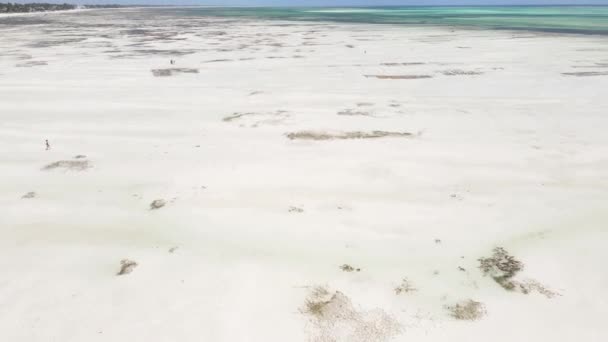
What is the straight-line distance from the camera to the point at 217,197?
6.23m

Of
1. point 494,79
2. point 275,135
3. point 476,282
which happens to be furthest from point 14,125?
point 494,79

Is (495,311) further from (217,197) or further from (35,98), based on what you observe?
(35,98)

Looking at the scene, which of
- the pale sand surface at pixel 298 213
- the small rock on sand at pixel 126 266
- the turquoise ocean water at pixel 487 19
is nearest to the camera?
the pale sand surface at pixel 298 213

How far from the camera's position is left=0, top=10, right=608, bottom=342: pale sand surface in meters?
3.95

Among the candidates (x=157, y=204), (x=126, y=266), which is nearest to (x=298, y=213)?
(x=157, y=204)

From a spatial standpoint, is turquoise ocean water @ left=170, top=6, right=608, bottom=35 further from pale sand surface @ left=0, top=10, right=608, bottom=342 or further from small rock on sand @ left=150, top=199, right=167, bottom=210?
small rock on sand @ left=150, top=199, right=167, bottom=210

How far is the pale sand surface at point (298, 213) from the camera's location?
Answer: 156 inches

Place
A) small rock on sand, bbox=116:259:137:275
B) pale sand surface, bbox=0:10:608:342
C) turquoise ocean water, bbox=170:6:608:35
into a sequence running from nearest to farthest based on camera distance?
pale sand surface, bbox=0:10:608:342, small rock on sand, bbox=116:259:137:275, turquoise ocean water, bbox=170:6:608:35

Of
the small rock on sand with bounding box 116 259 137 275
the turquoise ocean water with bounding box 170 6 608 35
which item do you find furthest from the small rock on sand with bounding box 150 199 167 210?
the turquoise ocean water with bounding box 170 6 608 35

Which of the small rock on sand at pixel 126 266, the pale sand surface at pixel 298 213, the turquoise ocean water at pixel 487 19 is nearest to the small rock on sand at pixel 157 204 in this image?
the pale sand surface at pixel 298 213

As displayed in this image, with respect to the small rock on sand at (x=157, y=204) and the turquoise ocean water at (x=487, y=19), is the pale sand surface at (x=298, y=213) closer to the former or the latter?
the small rock on sand at (x=157, y=204)

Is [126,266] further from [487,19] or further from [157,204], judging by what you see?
[487,19]

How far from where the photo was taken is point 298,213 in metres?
5.76

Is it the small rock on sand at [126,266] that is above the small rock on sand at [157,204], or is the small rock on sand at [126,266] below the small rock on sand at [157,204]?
below
